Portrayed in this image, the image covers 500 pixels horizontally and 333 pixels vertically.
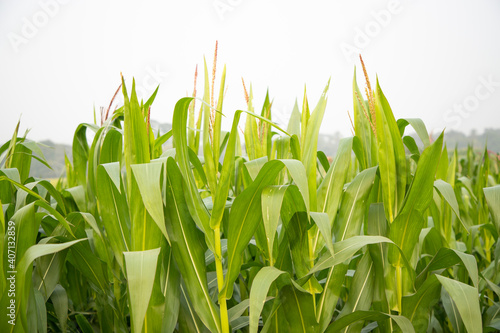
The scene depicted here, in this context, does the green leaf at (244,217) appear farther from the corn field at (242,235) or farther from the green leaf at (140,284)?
the green leaf at (140,284)

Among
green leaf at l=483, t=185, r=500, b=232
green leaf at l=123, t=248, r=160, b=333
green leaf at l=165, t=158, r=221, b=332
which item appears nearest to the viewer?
green leaf at l=123, t=248, r=160, b=333

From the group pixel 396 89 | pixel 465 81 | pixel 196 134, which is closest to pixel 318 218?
pixel 196 134

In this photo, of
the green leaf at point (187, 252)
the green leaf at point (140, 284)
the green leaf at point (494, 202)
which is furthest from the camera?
the green leaf at point (494, 202)

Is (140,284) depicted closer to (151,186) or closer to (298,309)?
(151,186)

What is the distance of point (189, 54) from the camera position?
3.04 metres

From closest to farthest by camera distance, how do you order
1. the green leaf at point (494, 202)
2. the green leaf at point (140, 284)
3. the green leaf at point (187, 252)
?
the green leaf at point (140, 284)
the green leaf at point (187, 252)
the green leaf at point (494, 202)

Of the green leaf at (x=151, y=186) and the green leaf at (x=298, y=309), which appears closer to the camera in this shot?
the green leaf at (x=151, y=186)

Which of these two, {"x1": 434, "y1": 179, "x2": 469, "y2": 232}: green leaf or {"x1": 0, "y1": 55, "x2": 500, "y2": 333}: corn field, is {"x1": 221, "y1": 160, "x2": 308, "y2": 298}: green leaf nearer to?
{"x1": 0, "y1": 55, "x2": 500, "y2": 333}: corn field

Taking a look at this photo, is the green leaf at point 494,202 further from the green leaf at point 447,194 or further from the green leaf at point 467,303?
the green leaf at point 467,303

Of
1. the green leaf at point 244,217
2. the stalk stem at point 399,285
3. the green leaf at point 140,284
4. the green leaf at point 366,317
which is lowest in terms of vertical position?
the green leaf at point 366,317

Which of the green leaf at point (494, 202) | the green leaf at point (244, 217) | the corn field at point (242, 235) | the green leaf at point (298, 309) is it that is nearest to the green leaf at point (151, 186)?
the corn field at point (242, 235)

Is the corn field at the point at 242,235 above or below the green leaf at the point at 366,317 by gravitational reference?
above

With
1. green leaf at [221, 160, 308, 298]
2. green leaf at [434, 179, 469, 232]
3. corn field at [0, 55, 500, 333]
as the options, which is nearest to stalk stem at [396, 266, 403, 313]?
corn field at [0, 55, 500, 333]

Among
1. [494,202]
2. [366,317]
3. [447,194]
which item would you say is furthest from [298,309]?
[494,202]
